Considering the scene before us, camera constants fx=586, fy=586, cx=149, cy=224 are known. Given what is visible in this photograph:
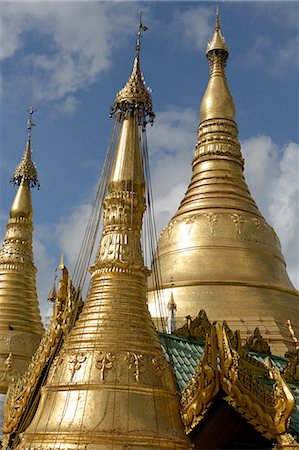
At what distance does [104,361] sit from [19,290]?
11.8 metres

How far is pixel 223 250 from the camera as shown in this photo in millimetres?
18281

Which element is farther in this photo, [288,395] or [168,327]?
[168,327]

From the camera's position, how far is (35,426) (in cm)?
718

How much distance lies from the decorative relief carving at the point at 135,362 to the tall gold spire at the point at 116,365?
0.04 feet

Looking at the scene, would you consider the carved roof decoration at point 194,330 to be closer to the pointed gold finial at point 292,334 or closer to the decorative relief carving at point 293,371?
Answer: the decorative relief carving at point 293,371

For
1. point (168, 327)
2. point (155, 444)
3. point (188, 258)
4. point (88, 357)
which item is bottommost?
point (155, 444)

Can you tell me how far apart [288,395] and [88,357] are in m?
2.48

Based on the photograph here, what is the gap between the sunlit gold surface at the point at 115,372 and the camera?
6762 mm

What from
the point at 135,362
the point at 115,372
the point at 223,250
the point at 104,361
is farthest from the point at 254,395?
the point at 223,250

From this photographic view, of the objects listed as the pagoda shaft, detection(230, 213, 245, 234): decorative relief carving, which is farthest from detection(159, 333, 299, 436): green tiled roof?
detection(230, 213, 245, 234): decorative relief carving

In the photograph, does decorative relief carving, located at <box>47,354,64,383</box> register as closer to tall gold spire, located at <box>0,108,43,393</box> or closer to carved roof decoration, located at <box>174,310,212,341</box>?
carved roof decoration, located at <box>174,310,212,341</box>

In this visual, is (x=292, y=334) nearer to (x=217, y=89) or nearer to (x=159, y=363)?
(x=159, y=363)


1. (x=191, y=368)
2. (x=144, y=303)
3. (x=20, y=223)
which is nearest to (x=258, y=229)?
(x=20, y=223)

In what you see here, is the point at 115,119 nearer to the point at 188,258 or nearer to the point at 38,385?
the point at 38,385
